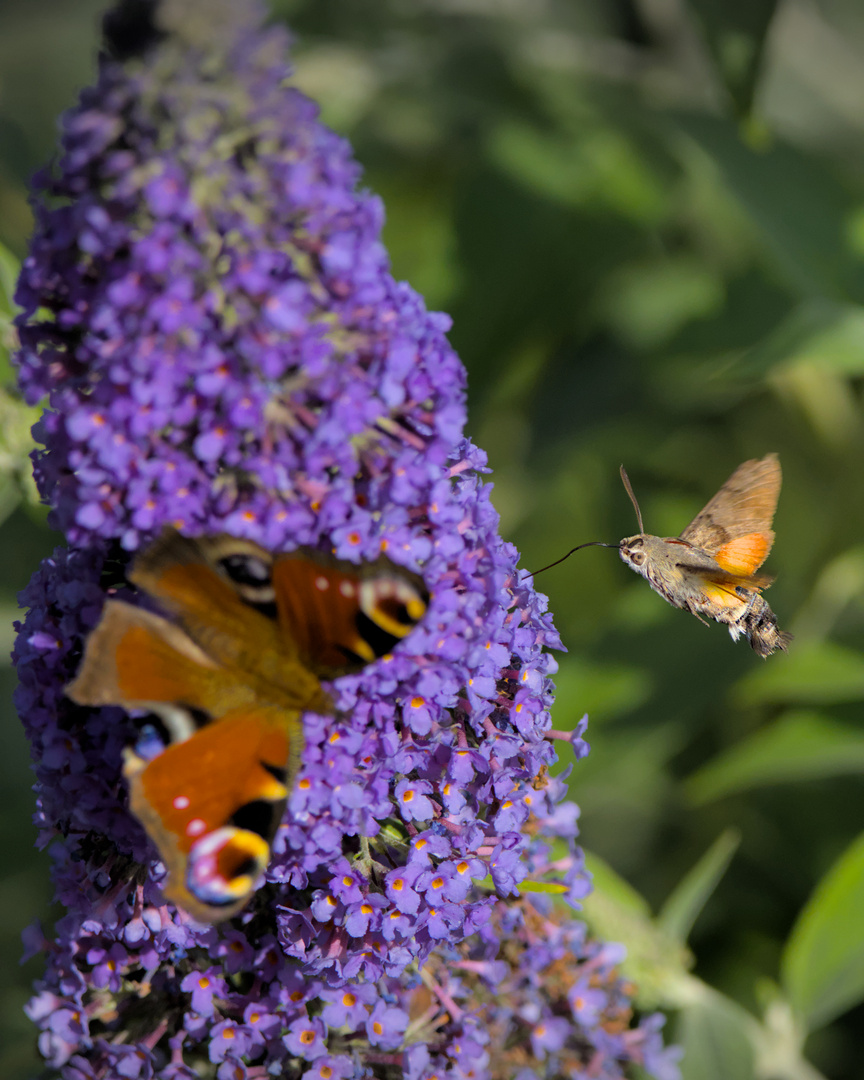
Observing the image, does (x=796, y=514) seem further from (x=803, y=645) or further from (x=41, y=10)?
(x=41, y=10)

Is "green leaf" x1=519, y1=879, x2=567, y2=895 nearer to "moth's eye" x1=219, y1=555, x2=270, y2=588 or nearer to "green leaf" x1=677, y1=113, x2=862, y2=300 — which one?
"moth's eye" x1=219, y1=555, x2=270, y2=588

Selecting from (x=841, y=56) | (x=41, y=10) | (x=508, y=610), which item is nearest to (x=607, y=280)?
(x=841, y=56)

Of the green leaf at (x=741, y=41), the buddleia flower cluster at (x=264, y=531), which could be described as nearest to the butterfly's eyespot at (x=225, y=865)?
the buddleia flower cluster at (x=264, y=531)

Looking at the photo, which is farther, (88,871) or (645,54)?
(645,54)

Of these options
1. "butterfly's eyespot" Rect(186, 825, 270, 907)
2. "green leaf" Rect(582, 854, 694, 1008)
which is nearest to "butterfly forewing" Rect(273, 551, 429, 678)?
"butterfly's eyespot" Rect(186, 825, 270, 907)

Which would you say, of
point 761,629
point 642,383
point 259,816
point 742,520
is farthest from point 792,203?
point 259,816

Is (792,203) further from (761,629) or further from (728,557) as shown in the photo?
(761,629)

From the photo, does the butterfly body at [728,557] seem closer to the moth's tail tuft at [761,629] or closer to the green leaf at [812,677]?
the moth's tail tuft at [761,629]
